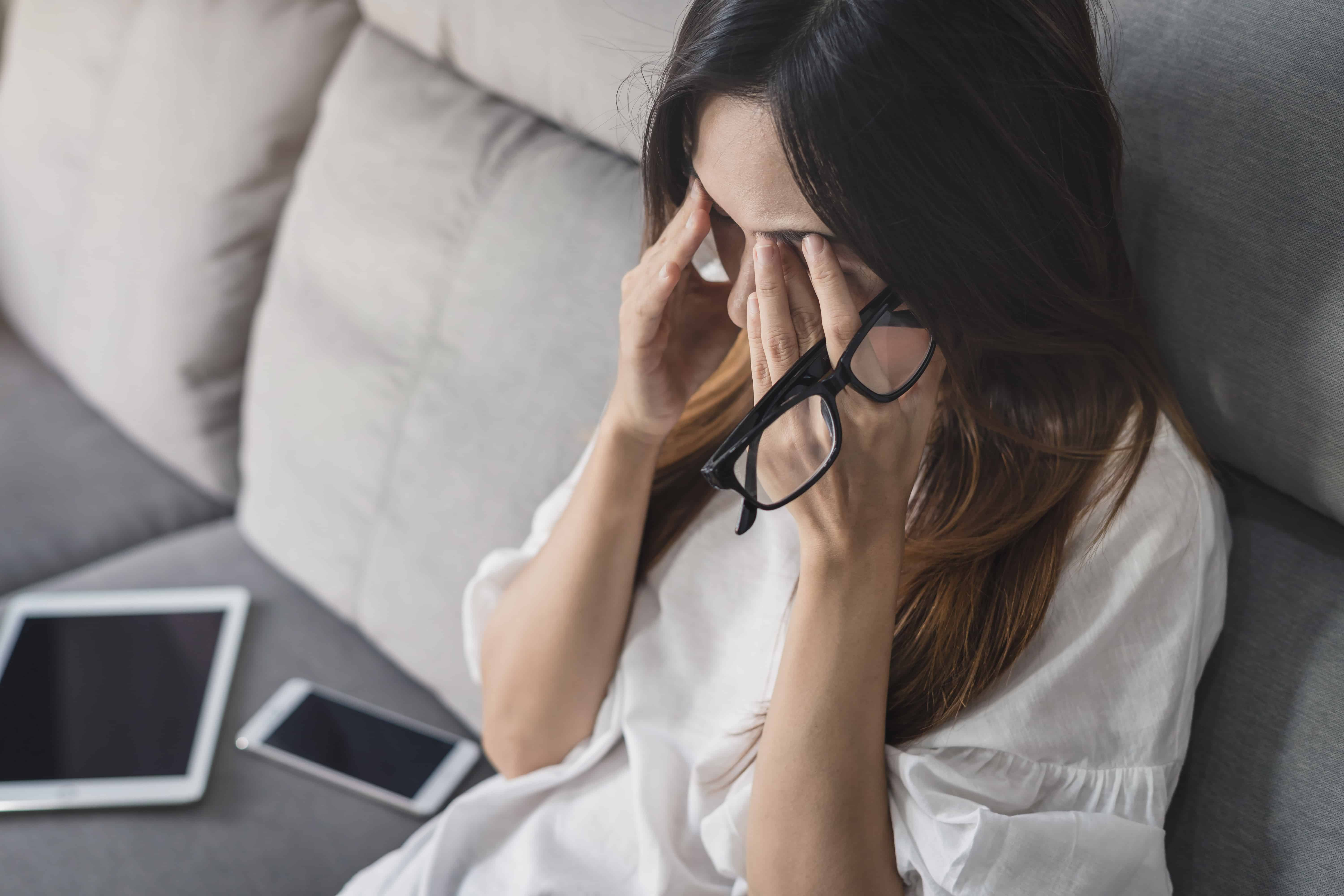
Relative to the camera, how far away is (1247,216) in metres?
0.67

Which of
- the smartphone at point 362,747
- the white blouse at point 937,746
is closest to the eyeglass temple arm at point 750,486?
the white blouse at point 937,746

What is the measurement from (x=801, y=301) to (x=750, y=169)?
9 centimetres

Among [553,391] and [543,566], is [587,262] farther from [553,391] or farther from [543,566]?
[543,566]

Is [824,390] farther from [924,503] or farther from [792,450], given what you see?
[924,503]

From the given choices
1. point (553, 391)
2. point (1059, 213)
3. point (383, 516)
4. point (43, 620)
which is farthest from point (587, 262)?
point (43, 620)

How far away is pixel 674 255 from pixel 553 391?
33cm

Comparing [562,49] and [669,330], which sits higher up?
[562,49]

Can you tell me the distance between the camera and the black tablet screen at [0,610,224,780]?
1.04 meters

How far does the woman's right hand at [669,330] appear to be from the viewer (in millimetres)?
749

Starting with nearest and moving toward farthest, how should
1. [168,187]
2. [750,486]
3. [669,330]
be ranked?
[750,486] → [669,330] → [168,187]

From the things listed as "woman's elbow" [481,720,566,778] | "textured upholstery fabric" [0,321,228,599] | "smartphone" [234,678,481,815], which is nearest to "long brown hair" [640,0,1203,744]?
"woman's elbow" [481,720,566,778]

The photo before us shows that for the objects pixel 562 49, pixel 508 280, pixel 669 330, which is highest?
pixel 562 49

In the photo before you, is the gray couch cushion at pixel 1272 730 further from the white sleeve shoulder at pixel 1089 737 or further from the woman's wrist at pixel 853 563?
the woman's wrist at pixel 853 563

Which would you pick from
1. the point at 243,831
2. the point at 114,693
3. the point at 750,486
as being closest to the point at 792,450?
the point at 750,486
